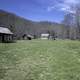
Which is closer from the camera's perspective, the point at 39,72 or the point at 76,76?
the point at 76,76

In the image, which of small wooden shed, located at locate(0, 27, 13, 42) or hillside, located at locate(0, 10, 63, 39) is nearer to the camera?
A: small wooden shed, located at locate(0, 27, 13, 42)

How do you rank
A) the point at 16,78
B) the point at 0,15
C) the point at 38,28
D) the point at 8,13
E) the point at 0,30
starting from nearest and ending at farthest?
the point at 16,78, the point at 0,30, the point at 0,15, the point at 8,13, the point at 38,28

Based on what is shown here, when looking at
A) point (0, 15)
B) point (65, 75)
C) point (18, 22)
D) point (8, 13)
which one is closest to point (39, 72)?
point (65, 75)

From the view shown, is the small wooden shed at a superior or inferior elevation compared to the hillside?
inferior

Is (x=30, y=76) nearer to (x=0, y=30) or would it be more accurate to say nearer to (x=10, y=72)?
(x=10, y=72)

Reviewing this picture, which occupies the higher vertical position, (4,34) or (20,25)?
(20,25)

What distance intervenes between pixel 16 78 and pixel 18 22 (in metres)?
147

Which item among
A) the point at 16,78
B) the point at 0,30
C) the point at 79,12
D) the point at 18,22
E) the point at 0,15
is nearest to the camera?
the point at 16,78

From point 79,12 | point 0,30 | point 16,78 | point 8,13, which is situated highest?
point 8,13

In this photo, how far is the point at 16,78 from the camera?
8484 mm

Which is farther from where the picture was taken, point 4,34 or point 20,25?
point 20,25

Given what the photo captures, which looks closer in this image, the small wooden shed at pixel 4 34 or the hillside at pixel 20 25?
the small wooden shed at pixel 4 34

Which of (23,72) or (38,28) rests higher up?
(38,28)

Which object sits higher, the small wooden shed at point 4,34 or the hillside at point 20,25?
the hillside at point 20,25
